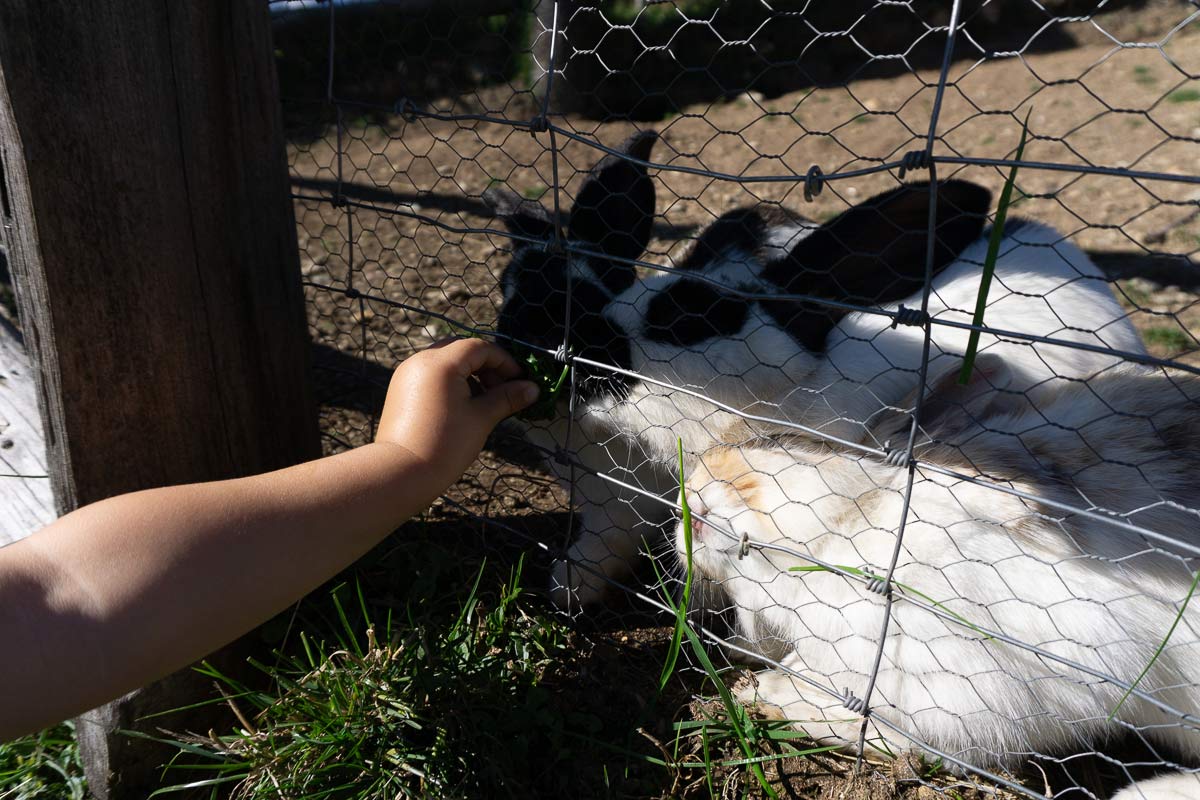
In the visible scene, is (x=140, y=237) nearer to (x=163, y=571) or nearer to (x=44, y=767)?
(x=163, y=571)

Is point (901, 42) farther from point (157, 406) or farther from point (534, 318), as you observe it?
point (157, 406)

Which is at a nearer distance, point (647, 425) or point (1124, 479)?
point (1124, 479)

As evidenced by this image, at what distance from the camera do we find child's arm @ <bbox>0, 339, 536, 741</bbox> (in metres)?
1.10

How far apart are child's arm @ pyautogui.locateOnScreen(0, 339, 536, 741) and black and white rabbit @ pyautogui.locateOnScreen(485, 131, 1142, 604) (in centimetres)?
50

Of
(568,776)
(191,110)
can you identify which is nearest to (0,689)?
(568,776)

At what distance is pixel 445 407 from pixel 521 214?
29.5 inches

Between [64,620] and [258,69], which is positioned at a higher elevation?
[258,69]

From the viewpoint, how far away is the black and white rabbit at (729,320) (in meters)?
1.82

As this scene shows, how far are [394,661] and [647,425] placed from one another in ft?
2.11

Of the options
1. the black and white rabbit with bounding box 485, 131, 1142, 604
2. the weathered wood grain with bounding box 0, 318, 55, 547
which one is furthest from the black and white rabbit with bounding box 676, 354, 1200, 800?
the weathered wood grain with bounding box 0, 318, 55, 547

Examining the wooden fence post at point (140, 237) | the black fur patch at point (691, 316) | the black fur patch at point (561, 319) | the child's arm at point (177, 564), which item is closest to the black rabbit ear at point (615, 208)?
the black fur patch at point (561, 319)

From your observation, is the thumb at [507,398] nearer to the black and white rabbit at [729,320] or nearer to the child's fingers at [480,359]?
the child's fingers at [480,359]

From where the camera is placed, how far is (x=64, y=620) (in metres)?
1.11

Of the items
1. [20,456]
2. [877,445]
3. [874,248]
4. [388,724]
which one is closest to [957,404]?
[877,445]
